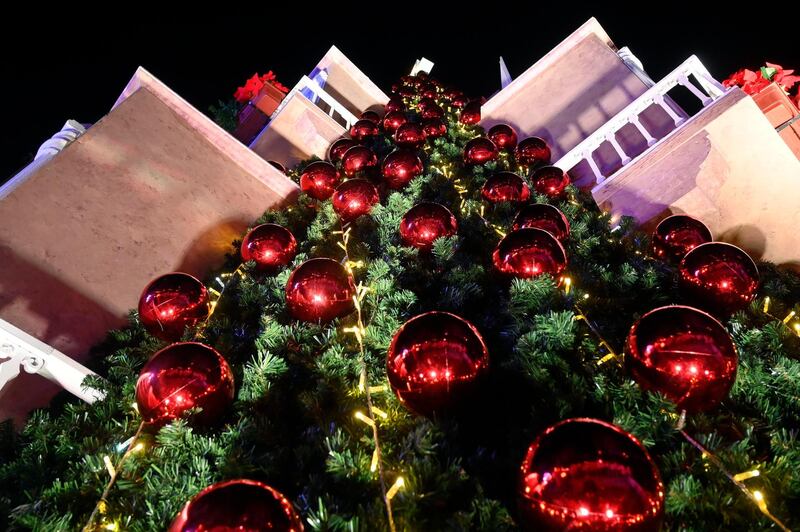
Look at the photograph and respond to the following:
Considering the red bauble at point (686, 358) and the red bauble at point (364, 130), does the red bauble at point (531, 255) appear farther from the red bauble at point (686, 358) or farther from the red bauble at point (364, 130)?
the red bauble at point (364, 130)

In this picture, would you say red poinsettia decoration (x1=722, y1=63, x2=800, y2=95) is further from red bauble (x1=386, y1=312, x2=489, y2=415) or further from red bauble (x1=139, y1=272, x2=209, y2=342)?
red bauble (x1=139, y1=272, x2=209, y2=342)

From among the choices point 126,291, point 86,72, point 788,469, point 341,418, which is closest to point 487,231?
point 341,418

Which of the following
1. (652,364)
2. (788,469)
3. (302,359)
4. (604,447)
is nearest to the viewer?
(604,447)

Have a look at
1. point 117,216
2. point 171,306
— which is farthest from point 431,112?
point 171,306

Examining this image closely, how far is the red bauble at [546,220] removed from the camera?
7.38 feet

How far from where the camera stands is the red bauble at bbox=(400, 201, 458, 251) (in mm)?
2223

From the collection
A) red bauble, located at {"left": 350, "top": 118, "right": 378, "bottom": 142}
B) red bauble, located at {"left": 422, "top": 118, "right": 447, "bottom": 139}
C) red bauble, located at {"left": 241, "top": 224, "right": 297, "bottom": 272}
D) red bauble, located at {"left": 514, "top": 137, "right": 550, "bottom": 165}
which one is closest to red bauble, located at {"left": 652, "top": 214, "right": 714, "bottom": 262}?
red bauble, located at {"left": 514, "top": 137, "right": 550, "bottom": 165}

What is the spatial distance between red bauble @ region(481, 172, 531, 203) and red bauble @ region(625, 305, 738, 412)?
1.65 m

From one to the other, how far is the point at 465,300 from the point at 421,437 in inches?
32.6

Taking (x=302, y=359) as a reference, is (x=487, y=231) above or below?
above

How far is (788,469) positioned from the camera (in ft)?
3.50

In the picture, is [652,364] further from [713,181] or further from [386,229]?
[713,181]

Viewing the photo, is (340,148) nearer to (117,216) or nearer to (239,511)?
(117,216)

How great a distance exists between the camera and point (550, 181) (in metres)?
3.09
